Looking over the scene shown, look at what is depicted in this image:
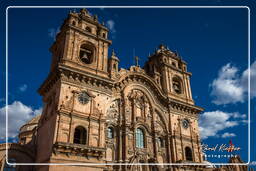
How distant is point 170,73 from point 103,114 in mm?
14337

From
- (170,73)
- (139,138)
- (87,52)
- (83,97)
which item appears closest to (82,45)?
(87,52)

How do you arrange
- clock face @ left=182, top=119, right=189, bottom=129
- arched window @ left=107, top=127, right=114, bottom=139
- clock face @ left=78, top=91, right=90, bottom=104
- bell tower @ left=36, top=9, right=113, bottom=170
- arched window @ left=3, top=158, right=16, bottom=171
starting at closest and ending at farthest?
arched window @ left=3, top=158, right=16, bottom=171 < bell tower @ left=36, top=9, right=113, bottom=170 < clock face @ left=78, top=91, right=90, bottom=104 < arched window @ left=107, top=127, right=114, bottom=139 < clock face @ left=182, top=119, right=189, bottom=129

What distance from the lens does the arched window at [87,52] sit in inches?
1143

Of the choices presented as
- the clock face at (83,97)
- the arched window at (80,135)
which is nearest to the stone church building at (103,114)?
the arched window at (80,135)

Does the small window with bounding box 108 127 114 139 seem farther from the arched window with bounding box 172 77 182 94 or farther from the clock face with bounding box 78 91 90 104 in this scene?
the arched window with bounding box 172 77 182 94

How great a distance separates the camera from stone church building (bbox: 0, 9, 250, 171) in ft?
75.4

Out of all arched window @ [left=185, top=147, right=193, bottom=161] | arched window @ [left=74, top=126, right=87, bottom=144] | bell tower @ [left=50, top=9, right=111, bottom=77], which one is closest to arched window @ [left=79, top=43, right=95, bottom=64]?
bell tower @ [left=50, top=9, right=111, bottom=77]

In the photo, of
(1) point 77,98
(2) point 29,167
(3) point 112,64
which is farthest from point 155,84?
(2) point 29,167

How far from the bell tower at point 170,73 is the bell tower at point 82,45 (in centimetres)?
888

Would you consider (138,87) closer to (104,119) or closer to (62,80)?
(104,119)

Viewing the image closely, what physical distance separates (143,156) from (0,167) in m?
13.9

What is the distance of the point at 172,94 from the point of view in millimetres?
34125

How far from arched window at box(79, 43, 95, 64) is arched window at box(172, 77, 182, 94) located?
520 inches

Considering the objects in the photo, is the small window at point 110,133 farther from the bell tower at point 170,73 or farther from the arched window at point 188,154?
the arched window at point 188,154
